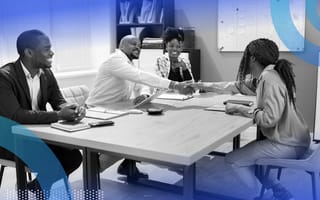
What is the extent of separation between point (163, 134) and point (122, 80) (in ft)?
3.52

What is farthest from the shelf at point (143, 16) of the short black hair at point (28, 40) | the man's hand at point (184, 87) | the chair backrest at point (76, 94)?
the short black hair at point (28, 40)

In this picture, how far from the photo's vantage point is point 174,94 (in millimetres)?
2883

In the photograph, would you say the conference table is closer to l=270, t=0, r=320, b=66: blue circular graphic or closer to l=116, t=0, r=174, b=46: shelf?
l=270, t=0, r=320, b=66: blue circular graphic

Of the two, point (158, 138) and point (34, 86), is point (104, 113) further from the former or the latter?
point (158, 138)

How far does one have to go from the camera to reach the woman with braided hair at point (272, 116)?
1808mm

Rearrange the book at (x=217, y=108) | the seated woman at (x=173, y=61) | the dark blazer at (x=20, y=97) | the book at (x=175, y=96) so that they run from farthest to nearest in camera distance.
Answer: the seated woman at (x=173, y=61), the book at (x=175, y=96), the book at (x=217, y=108), the dark blazer at (x=20, y=97)

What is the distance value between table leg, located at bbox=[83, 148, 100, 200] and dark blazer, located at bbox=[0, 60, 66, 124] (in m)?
0.35

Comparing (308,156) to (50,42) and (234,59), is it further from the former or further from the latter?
(234,59)

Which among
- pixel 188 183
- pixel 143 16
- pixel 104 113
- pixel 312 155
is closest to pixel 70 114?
pixel 104 113

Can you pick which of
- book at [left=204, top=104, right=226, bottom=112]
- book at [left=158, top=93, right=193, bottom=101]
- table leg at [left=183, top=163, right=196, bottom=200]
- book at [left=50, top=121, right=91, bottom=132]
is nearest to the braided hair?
book at [left=204, top=104, right=226, bottom=112]

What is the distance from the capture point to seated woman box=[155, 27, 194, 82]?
3021 millimetres

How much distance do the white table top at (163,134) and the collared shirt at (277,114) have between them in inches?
5.5

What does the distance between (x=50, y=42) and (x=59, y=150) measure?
0.65 metres

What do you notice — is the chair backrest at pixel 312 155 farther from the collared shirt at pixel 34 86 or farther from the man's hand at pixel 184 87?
the collared shirt at pixel 34 86
